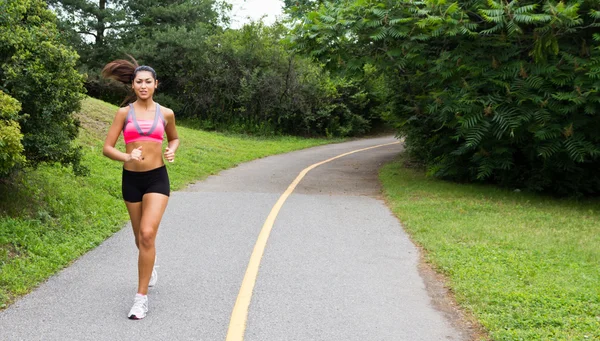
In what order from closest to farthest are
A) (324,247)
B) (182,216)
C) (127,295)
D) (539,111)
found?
(127,295), (324,247), (182,216), (539,111)

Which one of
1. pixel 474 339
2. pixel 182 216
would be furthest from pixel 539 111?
pixel 474 339

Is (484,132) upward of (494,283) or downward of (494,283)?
upward

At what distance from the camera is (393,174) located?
17594mm

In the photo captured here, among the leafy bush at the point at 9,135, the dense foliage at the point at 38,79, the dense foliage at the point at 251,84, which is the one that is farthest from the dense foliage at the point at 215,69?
the leafy bush at the point at 9,135

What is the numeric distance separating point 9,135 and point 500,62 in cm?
937

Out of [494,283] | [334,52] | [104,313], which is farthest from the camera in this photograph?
[334,52]

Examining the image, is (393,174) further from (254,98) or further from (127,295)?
(254,98)

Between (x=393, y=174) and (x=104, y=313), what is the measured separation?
13.4 m

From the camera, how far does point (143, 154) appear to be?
5.17 meters

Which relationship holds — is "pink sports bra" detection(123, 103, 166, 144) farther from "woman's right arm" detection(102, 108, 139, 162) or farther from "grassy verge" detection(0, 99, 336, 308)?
"grassy verge" detection(0, 99, 336, 308)

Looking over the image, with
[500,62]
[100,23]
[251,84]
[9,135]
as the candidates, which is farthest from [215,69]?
[9,135]

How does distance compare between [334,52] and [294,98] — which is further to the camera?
[294,98]

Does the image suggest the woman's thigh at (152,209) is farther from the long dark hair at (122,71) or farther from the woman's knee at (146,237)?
the long dark hair at (122,71)

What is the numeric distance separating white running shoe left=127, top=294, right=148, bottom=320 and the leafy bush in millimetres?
2463
